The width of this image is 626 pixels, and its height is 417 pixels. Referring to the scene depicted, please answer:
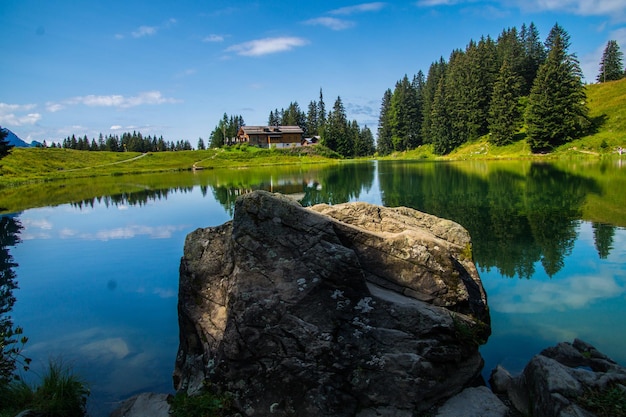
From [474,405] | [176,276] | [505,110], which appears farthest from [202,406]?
[505,110]

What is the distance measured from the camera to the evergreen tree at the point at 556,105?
251ft

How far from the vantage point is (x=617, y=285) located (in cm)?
1389

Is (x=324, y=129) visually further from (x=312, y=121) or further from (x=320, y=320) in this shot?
(x=320, y=320)

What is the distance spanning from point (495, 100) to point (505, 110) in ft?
18.5

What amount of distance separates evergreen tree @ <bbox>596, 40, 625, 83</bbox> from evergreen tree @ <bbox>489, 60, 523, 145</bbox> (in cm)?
5916

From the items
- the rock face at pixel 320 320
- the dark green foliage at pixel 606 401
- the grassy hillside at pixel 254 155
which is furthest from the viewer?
the grassy hillside at pixel 254 155

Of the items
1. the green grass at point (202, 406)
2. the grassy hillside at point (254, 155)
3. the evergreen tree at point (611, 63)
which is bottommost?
the green grass at point (202, 406)

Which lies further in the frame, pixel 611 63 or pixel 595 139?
pixel 611 63

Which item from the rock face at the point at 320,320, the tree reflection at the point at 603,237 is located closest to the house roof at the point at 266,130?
the tree reflection at the point at 603,237

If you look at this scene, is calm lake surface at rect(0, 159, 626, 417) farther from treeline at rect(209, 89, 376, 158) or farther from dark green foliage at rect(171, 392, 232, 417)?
treeline at rect(209, 89, 376, 158)

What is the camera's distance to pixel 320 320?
8.30 m

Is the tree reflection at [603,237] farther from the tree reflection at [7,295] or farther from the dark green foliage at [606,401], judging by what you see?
the tree reflection at [7,295]

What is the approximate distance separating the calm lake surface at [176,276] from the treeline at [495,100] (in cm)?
4797

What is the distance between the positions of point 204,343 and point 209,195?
40.6m
